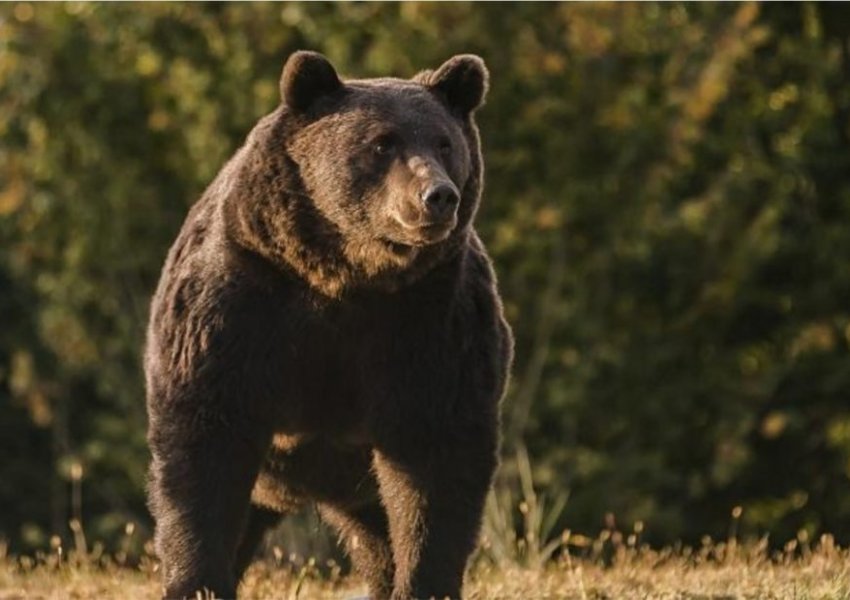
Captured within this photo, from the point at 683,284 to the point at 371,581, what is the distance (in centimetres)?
1717

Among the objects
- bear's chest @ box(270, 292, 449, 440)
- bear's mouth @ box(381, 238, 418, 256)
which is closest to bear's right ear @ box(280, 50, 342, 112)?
bear's mouth @ box(381, 238, 418, 256)

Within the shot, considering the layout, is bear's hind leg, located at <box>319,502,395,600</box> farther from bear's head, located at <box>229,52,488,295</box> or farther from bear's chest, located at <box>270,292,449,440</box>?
bear's head, located at <box>229,52,488,295</box>

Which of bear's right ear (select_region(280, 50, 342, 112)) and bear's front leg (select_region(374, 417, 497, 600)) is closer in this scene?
bear's front leg (select_region(374, 417, 497, 600))

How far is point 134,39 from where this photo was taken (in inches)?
1040

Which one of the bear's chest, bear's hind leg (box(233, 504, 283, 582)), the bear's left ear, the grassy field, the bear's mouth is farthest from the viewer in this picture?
bear's hind leg (box(233, 504, 283, 582))

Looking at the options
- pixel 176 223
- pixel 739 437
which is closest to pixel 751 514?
pixel 739 437

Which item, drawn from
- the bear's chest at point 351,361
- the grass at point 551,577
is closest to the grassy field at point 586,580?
the grass at point 551,577

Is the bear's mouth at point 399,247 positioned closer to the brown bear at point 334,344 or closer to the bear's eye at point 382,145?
the brown bear at point 334,344

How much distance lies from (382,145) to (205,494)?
1.31m

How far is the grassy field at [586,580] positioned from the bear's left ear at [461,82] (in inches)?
67.6

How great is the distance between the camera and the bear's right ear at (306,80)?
753cm

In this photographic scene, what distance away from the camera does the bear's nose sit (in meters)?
7.01

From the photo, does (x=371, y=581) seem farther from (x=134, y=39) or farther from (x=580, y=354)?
(x=134, y=39)

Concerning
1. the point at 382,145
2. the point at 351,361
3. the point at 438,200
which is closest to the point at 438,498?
the point at 351,361
